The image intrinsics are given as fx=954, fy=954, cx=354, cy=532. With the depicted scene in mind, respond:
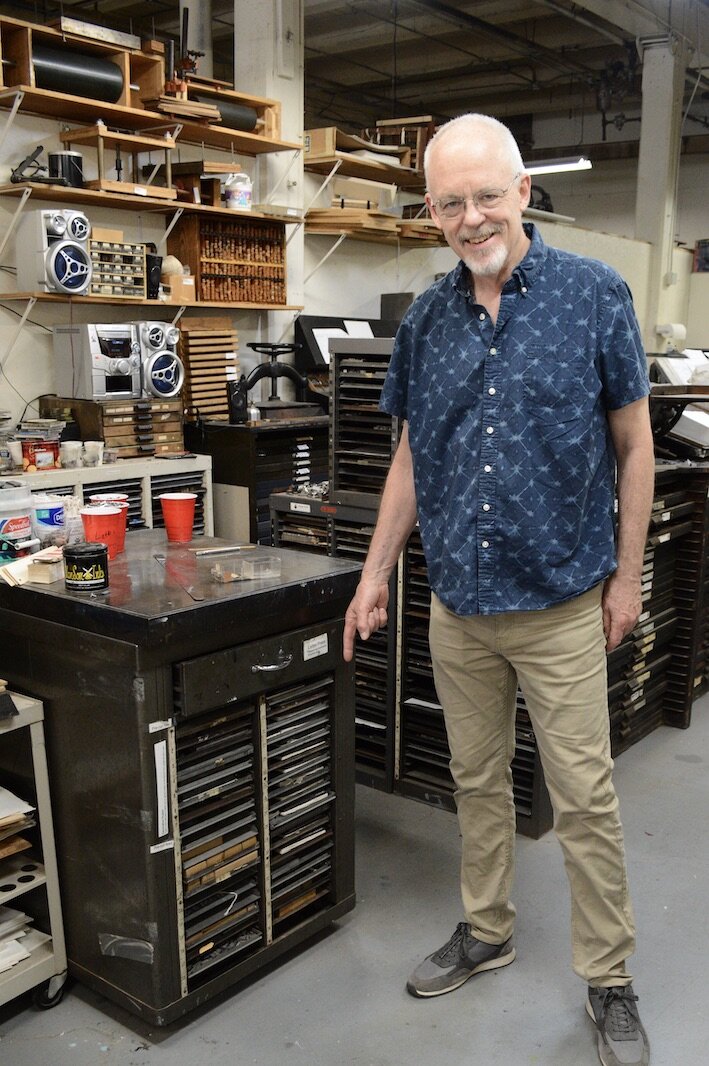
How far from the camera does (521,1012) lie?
1.84 metres

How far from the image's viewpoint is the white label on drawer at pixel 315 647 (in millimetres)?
1904

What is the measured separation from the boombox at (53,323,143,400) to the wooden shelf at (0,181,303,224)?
550mm

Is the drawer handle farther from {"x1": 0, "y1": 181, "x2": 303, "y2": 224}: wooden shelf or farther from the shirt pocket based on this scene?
{"x1": 0, "y1": 181, "x2": 303, "y2": 224}: wooden shelf

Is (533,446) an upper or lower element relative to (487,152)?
lower

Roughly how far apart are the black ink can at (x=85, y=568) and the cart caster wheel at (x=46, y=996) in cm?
78

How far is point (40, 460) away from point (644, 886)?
8.78 ft

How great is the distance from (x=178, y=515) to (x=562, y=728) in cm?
97

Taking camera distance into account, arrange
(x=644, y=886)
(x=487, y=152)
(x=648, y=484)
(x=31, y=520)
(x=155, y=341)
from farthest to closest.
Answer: (x=155, y=341) → (x=644, y=886) → (x=31, y=520) → (x=648, y=484) → (x=487, y=152)

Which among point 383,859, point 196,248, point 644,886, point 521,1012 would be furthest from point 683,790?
point 196,248

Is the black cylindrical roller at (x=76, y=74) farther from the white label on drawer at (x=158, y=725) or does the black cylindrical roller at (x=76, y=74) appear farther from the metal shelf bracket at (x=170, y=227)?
the white label on drawer at (x=158, y=725)

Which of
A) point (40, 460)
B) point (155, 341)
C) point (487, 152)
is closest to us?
point (487, 152)

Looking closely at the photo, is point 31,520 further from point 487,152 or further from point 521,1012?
point 521,1012

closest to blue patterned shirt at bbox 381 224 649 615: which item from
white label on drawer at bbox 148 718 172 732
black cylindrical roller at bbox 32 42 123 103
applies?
white label on drawer at bbox 148 718 172 732

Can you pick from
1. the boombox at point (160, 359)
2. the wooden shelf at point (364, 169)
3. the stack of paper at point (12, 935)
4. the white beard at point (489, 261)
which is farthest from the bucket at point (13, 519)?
the wooden shelf at point (364, 169)
